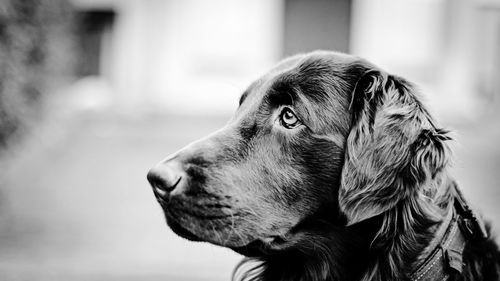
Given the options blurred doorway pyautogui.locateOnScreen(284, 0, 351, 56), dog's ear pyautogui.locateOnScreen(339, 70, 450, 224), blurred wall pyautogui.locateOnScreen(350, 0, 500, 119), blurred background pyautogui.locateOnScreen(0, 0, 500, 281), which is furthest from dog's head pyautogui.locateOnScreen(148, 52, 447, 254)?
blurred doorway pyautogui.locateOnScreen(284, 0, 351, 56)

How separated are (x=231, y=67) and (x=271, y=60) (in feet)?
2.87

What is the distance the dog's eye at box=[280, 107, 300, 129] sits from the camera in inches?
100

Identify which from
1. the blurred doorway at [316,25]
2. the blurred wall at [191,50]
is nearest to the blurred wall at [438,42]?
the blurred doorway at [316,25]

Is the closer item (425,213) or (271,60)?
(425,213)

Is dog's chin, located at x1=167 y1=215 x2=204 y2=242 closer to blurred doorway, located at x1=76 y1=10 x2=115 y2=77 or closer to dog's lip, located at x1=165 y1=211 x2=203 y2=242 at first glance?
dog's lip, located at x1=165 y1=211 x2=203 y2=242

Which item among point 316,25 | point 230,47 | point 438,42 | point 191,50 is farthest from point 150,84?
point 438,42

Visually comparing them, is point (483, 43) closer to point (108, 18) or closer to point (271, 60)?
point (271, 60)

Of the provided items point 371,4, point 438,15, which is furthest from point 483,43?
point 371,4

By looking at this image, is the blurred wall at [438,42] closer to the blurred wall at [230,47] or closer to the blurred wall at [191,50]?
the blurred wall at [230,47]

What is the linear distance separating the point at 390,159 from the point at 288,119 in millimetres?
508

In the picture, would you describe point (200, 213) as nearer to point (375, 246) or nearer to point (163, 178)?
point (163, 178)

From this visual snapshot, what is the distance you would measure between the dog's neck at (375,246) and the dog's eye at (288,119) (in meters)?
0.44

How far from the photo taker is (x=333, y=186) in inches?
97.9

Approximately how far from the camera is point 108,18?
12414 mm
